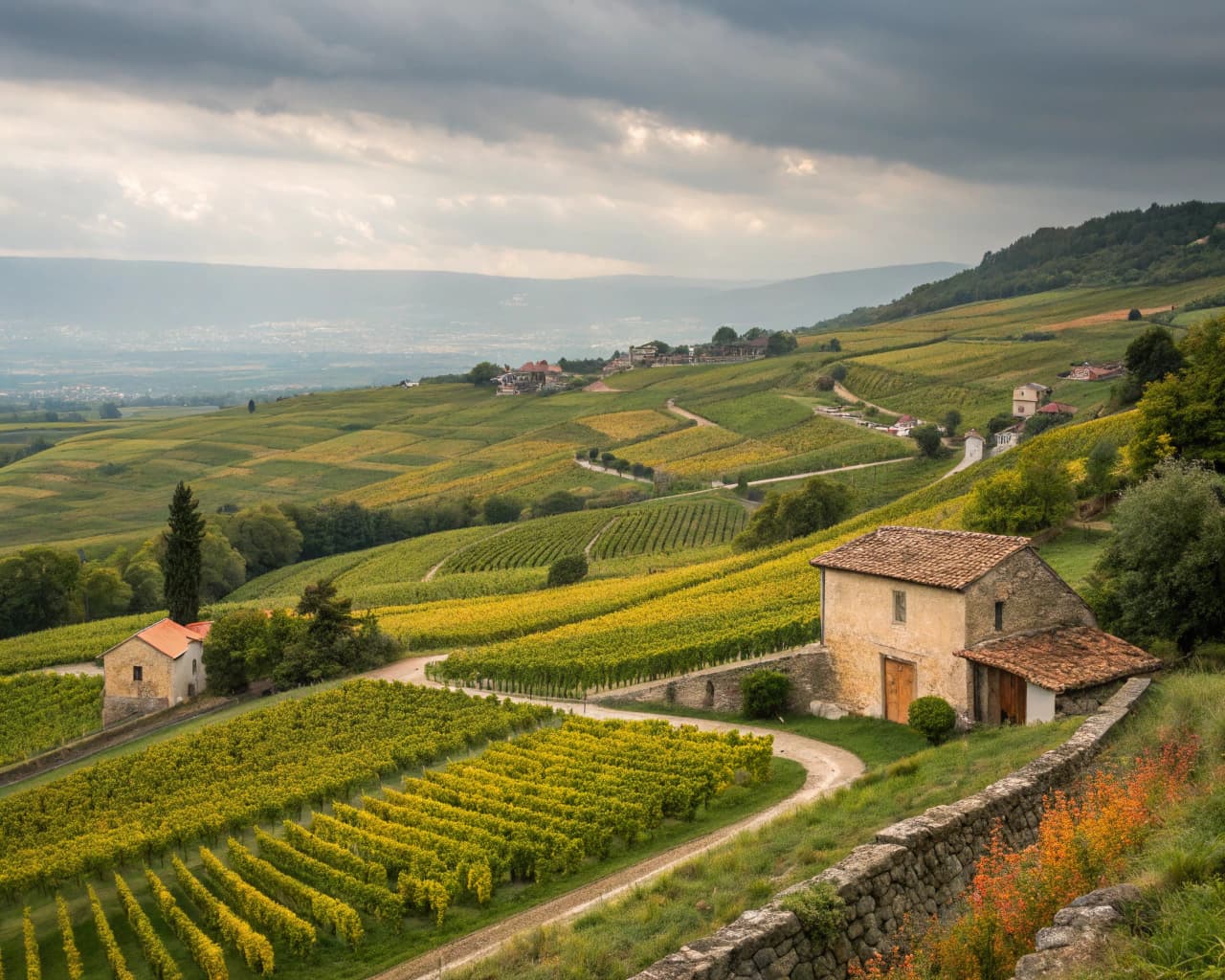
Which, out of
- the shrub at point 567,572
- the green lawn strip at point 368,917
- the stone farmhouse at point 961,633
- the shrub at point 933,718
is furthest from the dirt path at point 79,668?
the shrub at point 933,718

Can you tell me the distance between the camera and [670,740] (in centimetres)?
2525


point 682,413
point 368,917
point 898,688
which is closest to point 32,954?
point 368,917

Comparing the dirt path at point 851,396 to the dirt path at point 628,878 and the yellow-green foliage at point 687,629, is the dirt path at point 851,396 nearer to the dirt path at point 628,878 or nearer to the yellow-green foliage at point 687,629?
the yellow-green foliage at point 687,629

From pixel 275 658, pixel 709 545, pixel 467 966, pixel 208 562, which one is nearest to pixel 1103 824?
pixel 467 966

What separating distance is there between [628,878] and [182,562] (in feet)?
139

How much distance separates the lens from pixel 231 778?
92.7 ft

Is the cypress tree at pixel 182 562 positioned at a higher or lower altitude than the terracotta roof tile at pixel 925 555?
lower

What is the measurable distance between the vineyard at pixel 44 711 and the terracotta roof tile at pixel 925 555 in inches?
1166

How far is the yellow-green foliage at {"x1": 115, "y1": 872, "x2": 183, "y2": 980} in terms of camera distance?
16.5m

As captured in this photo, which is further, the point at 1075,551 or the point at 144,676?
the point at 144,676

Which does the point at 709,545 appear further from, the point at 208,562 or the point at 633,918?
the point at 633,918

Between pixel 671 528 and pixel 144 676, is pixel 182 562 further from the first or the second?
pixel 671 528

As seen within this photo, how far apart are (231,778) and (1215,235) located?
196567 millimetres

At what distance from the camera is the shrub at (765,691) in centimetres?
2831
